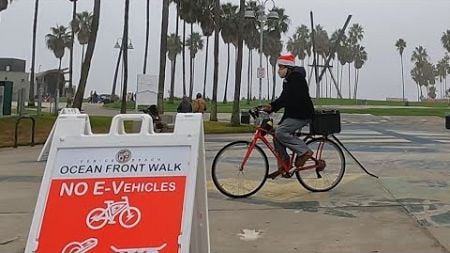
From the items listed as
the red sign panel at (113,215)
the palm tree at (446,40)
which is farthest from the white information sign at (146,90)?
the palm tree at (446,40)

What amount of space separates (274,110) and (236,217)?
63.7 inches

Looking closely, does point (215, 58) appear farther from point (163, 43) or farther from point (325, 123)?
point (325, 123)

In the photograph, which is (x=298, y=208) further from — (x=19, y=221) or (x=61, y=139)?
(x=61, y=139)

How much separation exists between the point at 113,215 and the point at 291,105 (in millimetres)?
4466

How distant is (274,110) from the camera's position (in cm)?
758

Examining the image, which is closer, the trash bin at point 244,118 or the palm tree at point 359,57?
the trash bin at point 244,118

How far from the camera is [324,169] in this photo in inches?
322

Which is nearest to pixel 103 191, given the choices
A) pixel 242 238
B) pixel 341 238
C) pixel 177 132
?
pixel 177 132

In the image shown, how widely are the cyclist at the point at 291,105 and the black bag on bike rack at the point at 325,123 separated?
0.29m

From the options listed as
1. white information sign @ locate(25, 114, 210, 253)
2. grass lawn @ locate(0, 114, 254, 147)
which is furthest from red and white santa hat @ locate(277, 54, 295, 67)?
grass lawn @ locate(0, 114, 254, 147)

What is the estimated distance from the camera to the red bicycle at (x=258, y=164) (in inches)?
303

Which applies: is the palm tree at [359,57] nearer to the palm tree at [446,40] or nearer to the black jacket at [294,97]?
the palm tree at [446,40]

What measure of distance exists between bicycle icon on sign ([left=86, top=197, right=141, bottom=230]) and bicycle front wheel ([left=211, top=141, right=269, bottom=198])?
13.4ft

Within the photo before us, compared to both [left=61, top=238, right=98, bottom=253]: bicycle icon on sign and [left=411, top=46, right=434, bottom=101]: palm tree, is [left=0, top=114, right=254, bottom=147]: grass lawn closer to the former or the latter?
[left=61, top=238, right=98, bottom=253]: bicycle icon on sign
